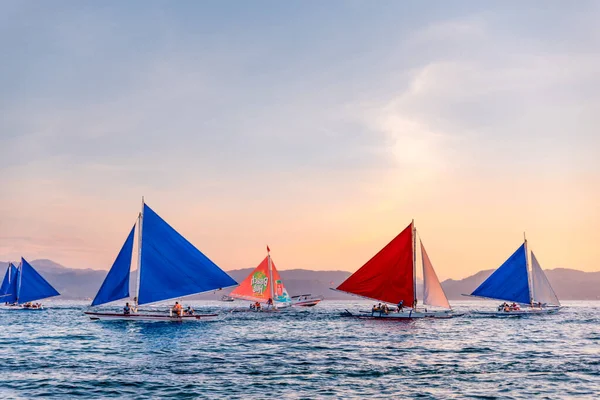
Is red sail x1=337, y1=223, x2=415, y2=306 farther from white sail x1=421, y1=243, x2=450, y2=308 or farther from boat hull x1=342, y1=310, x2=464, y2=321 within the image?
white sail x1=421, y1=243, x2=450, y2=308

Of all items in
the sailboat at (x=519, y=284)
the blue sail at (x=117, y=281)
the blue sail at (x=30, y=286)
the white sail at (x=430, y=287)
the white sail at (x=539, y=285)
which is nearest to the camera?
the blue sail at (x=117, y=281)

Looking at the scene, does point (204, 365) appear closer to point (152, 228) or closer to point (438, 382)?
point (438, 382)

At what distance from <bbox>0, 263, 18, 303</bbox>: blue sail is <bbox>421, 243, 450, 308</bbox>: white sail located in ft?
289

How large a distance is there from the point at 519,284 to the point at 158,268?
2233 inches

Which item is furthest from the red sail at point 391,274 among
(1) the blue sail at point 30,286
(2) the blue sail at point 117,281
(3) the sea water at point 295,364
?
(1) the blue sail at point 30,286

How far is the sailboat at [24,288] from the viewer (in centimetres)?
11619

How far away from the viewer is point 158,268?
6141 cm

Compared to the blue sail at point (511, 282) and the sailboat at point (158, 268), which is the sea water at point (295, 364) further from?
the blue sail at point (511, 282)

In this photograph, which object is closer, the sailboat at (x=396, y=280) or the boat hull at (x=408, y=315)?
the boat hull at (x=408, y=315)

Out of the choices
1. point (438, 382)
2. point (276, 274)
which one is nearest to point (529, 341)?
point (438, 382)

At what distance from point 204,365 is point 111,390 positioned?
835 centimetres

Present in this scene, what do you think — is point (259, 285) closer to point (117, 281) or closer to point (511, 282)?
point (511, 282)

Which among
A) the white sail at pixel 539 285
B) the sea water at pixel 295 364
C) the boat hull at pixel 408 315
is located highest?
the white sail at pixel 539 285

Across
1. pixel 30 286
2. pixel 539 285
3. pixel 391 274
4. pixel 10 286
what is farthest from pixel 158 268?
pixel 10 286
